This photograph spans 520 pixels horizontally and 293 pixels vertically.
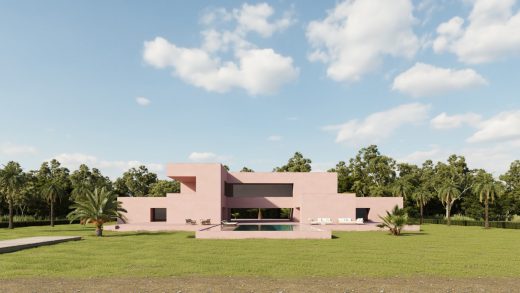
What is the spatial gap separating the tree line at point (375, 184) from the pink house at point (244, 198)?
586 inches

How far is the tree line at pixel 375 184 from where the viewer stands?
190 feet

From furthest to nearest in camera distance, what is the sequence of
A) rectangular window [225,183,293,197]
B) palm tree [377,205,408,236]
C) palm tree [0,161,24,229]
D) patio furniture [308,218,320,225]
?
rectangular window [225,183,293,197] → palm tree [0,161,24,229] → patio furniture [308,218,320,225] → palm tree [377,205,408,236]

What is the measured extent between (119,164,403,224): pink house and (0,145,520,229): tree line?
48.8 ft

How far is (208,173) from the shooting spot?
39.0m

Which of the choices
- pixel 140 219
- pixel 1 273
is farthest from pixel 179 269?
pixel 140 219

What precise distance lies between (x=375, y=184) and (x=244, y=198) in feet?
104

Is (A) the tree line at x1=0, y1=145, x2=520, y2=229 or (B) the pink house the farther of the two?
(A) the tree line at x1=0, y1=145, x2=520, y2=229

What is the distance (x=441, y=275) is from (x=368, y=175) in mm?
59649

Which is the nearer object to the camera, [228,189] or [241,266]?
[241,266]

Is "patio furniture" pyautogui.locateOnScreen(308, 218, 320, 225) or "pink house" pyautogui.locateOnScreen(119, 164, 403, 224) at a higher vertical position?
"pink house" pyautogui.locateOnScreen(119, 164, 403, 224)

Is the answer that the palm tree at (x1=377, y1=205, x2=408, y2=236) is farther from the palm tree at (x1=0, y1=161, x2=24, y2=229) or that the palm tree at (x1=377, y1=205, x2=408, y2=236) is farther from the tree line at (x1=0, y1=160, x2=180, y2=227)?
the palm tree at (x1=0, y1=161, x2=24, y2=229)

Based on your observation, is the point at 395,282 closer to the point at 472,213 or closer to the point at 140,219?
the point at 140,219

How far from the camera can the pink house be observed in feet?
128

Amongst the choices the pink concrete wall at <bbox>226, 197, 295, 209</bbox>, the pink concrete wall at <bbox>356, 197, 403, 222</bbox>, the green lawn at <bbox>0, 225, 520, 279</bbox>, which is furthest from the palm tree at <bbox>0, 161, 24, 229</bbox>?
the pink concrete wall at <bbox>356, 197, 403, 222</bbox>
